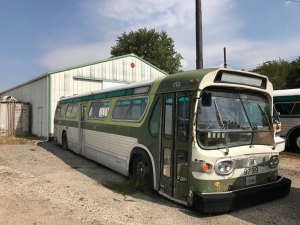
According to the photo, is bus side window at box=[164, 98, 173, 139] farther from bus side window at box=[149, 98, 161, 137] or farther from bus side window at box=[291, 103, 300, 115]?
bus side window at box=[291, 103, 300, 115]

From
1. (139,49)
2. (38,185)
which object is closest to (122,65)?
(38,185)

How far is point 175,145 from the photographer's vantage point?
5.29 metres

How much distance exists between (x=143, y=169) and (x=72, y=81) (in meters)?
12.8

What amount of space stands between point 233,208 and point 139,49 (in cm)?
4429

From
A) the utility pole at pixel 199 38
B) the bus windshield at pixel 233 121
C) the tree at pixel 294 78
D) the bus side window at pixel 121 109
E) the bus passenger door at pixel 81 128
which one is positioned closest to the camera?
the bus windshield at pixel 233 121

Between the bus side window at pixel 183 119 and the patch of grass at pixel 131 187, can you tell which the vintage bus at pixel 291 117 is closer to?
the patch of grass at pixel 131 187

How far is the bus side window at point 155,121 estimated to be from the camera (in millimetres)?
5905

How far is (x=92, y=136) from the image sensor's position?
9.80m

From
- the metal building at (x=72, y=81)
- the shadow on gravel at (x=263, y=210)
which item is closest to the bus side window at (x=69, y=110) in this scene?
the metal building at (x=72, y=81)

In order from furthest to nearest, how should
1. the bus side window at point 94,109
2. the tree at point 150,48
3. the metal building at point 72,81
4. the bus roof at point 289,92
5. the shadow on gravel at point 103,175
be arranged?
the tree at point 150,48, the metal building at point 72,81, the bus roof at point 289,92, the bus side window at point 94,109, the shadow on gravel at point 103,175

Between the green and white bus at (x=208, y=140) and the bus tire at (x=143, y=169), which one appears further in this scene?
the bus tire at (x=143, y=169)

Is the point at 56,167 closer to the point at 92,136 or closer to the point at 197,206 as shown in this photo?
the point at 92,136

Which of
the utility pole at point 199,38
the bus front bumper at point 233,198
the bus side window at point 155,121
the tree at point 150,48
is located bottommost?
the bus front bumper at point 233,198

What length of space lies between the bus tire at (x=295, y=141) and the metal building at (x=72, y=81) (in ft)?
38.7
